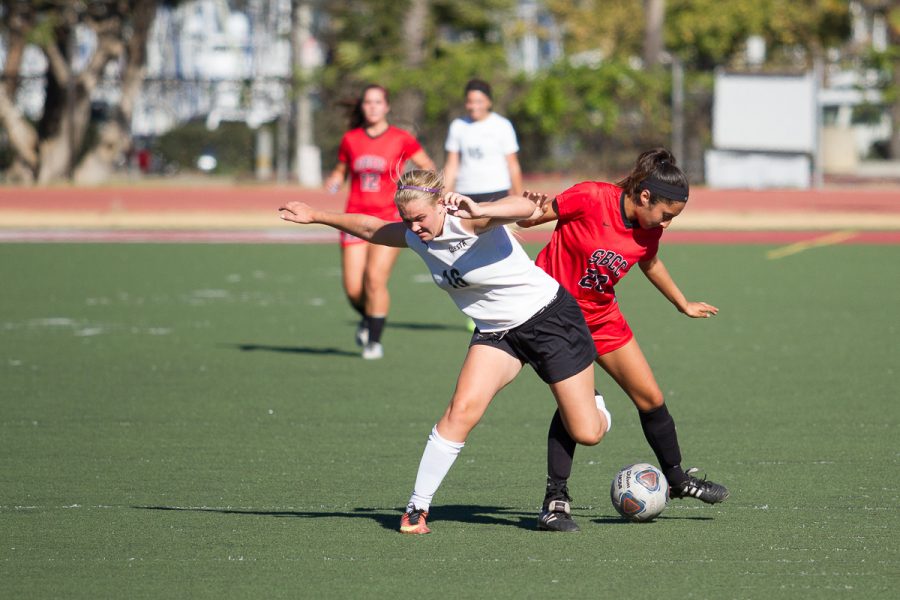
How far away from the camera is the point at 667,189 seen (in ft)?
21.2

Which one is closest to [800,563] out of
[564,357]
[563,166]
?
[564,357]

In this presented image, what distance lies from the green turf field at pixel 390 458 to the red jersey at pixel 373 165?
1241 millimetres

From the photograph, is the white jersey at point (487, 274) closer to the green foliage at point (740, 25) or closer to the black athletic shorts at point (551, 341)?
the black athletic shorts at point (551, 341)

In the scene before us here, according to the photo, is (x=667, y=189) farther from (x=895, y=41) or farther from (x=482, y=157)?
(x=895, y=41)

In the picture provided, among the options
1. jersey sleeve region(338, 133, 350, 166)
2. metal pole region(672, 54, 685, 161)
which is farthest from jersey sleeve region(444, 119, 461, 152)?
metal pole region(672, 54, 685, 161)

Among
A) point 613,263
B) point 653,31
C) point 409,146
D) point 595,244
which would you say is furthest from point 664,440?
point 653,31

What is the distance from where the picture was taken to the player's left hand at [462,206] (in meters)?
5.90

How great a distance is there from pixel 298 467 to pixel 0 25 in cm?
3307

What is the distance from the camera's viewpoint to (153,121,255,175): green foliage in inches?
1747

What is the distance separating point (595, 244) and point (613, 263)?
0.12m

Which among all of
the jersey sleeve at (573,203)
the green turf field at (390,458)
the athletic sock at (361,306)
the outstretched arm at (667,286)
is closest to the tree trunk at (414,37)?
the green turf field at (390,458)

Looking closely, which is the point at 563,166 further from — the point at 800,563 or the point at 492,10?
the point at 800,563

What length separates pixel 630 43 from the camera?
5572 centimetres

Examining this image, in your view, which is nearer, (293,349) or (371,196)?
(371,196)
